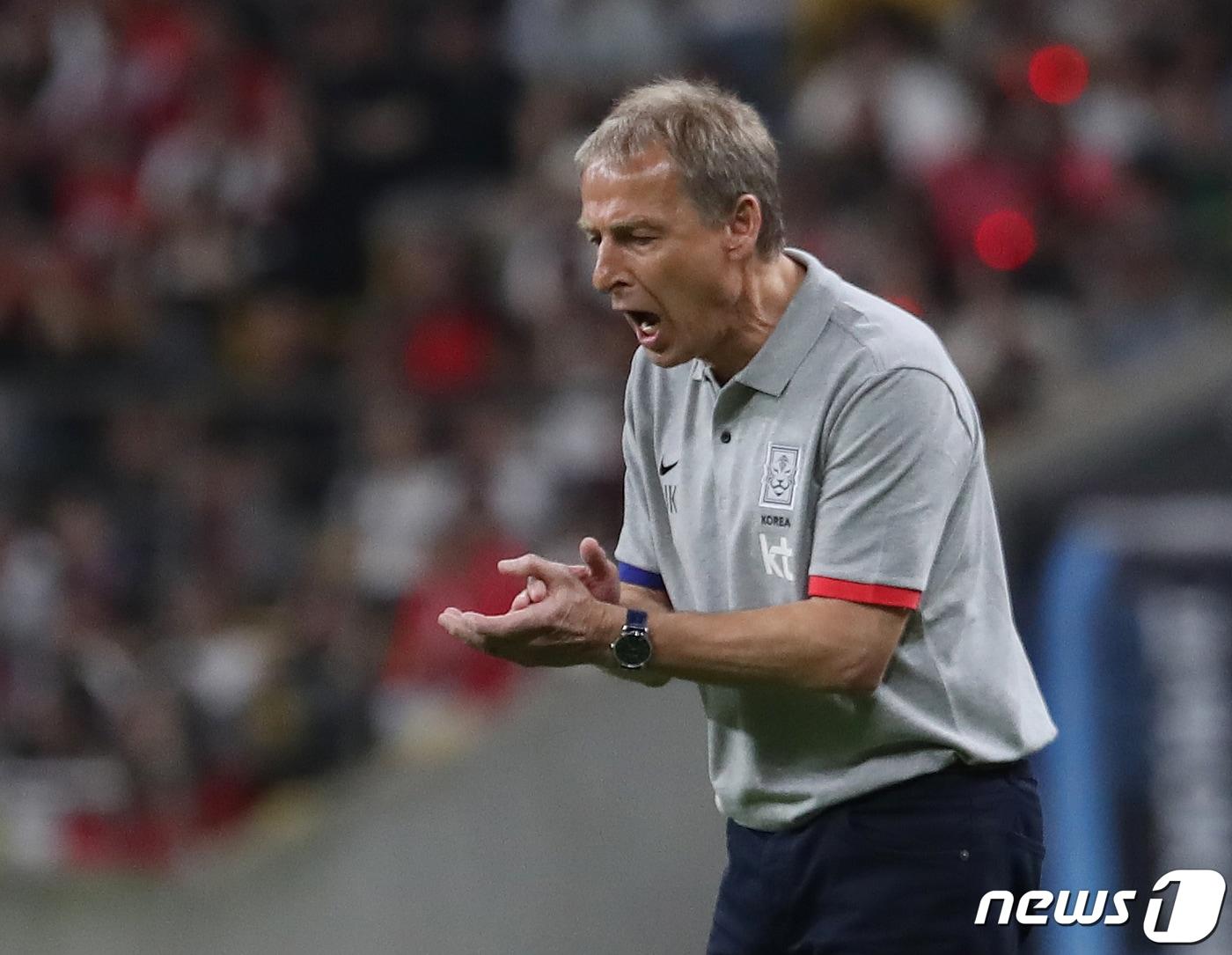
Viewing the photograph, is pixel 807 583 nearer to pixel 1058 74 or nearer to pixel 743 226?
pixel 743 226

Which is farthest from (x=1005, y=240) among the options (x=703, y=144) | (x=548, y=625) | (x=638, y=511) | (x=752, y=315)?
(x=548, y=625)

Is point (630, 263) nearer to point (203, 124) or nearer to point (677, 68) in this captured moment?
point (677, 68)

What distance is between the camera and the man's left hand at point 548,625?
285 centimetres

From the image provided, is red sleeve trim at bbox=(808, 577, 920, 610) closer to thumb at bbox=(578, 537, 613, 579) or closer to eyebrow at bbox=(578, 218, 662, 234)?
thumb at bbox=(578, 537, 613, 579)

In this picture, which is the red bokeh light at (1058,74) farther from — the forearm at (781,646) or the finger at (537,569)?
the finger at (537,569)

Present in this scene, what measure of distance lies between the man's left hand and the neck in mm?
464

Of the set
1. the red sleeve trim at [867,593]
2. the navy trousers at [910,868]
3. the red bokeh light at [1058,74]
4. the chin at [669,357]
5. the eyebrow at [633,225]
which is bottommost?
the navy trousers at [910,868]

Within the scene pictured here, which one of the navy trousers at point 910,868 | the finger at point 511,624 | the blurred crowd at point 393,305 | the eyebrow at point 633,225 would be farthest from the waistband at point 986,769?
the blurred crowd at point 393,305

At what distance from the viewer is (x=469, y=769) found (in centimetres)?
742

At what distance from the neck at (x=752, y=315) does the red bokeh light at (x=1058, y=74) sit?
4.90 metres

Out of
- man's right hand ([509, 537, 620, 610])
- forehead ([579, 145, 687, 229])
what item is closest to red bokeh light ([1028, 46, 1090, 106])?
forehead ([579, 145, 687, 229])

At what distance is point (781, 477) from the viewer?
3.03 m

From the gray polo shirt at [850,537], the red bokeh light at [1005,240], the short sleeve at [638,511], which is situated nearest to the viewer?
the gray polo shirt at [850,537]

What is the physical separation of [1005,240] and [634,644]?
467 cm
